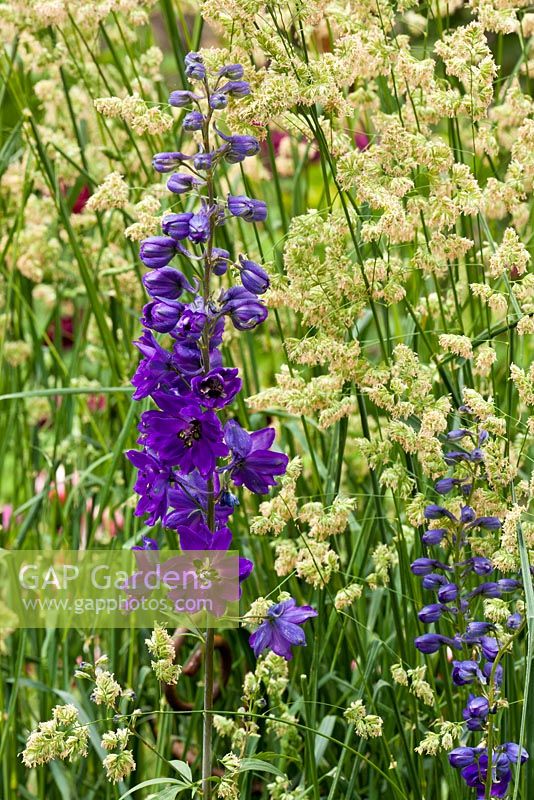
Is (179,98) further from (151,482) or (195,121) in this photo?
(151,482)

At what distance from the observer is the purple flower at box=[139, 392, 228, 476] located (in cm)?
125

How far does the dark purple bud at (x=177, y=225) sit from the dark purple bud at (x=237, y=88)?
18 cm

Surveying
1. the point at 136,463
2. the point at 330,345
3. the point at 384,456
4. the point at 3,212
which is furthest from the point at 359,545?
the point at 3,212

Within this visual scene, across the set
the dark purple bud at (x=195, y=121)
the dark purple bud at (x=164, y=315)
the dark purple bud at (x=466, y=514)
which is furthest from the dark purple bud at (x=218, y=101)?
the dark purple bud at (x=466, y=514)

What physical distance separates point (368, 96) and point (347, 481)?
0.88 meters

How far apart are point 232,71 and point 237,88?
1.5 inches

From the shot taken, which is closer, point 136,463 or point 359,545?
point 136,463

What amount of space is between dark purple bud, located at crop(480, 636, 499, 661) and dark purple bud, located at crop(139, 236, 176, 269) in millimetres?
635

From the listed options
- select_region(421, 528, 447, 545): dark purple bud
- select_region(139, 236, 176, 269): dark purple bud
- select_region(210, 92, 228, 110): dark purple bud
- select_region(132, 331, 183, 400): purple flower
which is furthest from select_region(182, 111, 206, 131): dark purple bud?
select_region(421, 528, 447, 545): dark purple bud

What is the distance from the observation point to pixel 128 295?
2.43m

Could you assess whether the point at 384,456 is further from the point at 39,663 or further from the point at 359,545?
the point at 39,663

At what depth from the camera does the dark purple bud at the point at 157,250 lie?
130cm

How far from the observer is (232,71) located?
1.38 meters

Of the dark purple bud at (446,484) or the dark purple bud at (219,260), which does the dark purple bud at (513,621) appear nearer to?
the dark purple bud at (446,484)
